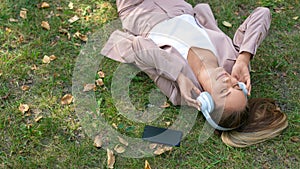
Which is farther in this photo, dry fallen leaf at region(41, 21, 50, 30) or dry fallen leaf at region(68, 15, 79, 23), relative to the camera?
dry fallen leaf at region(68, 15, 79, 23)

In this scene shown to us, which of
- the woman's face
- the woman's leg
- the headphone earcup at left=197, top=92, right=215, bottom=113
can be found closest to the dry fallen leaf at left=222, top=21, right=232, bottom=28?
the woman's leg

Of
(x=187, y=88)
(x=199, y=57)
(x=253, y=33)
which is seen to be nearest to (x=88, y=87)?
(x=187, y=88)

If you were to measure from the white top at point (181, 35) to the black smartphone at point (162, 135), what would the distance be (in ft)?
2.23

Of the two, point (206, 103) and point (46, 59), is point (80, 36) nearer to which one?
point (46, 59)

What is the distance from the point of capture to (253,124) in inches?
127

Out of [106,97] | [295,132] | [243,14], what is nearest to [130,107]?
[106,97]

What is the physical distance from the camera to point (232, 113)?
3074 millimetres

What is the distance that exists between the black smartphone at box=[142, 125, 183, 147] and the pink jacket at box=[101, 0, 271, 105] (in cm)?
29

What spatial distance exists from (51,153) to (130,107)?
2.54 feet

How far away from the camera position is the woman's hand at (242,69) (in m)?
3.35

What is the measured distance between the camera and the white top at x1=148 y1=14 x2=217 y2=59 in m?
3.57

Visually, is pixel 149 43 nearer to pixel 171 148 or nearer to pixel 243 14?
pixel 171 148

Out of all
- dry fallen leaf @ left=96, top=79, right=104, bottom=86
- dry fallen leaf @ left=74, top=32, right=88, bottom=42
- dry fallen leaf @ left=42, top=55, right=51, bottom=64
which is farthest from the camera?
dry fallen leaf @ left=74, top=32, right=88, bottom=42

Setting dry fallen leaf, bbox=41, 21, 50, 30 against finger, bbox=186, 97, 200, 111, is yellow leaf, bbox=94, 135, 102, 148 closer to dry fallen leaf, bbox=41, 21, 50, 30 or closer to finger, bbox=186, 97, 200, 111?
finger, bbox=186, 97, 200, 111
